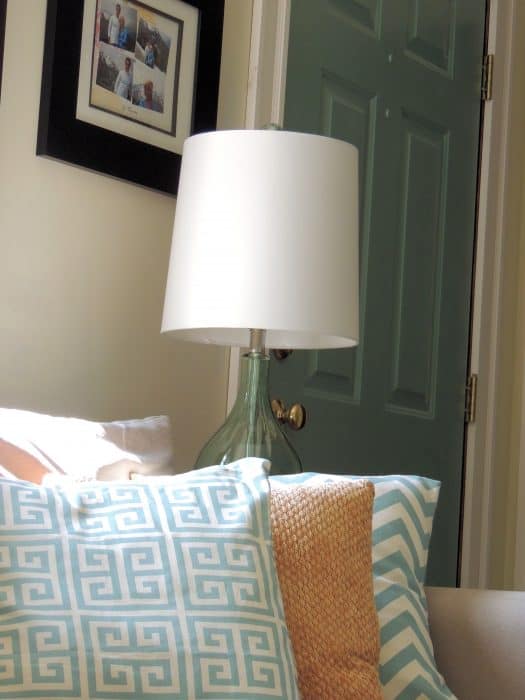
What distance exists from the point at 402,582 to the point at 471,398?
1.53 meters

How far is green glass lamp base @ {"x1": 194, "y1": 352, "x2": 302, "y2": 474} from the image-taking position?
1.69 m

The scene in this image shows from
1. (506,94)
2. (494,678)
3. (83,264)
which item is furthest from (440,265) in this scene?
(494,678)

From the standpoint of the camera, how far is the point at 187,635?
986 millimetres

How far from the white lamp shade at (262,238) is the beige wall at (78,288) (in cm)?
26

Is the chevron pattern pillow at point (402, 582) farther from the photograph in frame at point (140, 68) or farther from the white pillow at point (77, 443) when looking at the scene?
the photograph in frame at point (140, 68)

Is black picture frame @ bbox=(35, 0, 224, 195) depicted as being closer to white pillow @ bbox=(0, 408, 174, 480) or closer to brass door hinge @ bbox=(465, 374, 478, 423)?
white pillow @ bbox=(0, 408, 174, 480)

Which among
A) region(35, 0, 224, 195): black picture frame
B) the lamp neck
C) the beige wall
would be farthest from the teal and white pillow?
region(35, 0, 224, 195): black picture frame

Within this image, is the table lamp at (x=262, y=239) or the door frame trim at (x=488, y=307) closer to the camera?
the table lamp at (x=262, y=239)

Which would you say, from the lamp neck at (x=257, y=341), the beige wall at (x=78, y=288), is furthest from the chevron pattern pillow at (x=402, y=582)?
the beige wall at (x=78, y=288)

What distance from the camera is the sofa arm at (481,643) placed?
1361mm

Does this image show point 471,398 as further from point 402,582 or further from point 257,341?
point 402,582

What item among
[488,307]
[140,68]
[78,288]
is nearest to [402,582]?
[78,288]

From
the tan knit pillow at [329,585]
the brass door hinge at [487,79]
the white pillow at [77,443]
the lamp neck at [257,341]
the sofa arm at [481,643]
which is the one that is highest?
the brass door hinge at [487,79]

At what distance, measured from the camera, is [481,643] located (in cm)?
138
